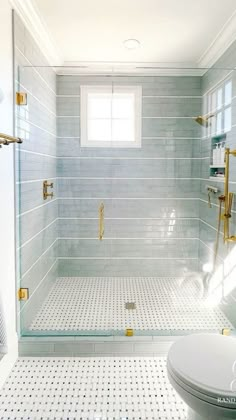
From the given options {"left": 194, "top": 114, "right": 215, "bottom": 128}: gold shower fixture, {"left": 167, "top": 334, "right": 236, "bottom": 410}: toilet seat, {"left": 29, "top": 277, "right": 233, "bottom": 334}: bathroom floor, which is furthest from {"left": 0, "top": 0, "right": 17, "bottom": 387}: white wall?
{"left": 194, "top": 114, "right": 215, "bottom": 128}: gold shower fixture

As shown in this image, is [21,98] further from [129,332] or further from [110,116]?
[129,332]

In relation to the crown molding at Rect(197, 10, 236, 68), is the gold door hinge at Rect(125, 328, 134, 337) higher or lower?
lower

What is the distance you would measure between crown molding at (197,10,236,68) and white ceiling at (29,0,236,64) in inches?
1.3

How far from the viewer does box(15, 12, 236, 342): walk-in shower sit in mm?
2957

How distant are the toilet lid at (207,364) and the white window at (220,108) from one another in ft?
6.18

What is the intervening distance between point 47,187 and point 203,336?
205 centimetres

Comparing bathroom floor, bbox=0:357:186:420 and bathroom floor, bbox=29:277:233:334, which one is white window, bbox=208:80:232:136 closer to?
bathroom floor, bbox=29:277:233:334

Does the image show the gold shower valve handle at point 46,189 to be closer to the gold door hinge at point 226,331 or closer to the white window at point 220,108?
→ the white window at point 220,108

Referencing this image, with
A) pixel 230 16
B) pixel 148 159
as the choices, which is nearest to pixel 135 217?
pixel 148 159

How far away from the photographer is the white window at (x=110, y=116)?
3.34m

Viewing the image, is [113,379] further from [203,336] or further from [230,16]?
[230,16]

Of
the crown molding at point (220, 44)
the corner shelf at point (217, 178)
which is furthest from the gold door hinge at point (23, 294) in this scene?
the crown molding at point (220, 44)

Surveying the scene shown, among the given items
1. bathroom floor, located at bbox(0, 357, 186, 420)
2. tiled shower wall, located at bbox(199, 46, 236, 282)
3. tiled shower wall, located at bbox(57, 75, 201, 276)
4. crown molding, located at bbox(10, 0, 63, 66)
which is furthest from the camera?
tiled shower wall, located at bbox(57, 75, 201, 276)

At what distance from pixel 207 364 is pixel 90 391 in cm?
89
